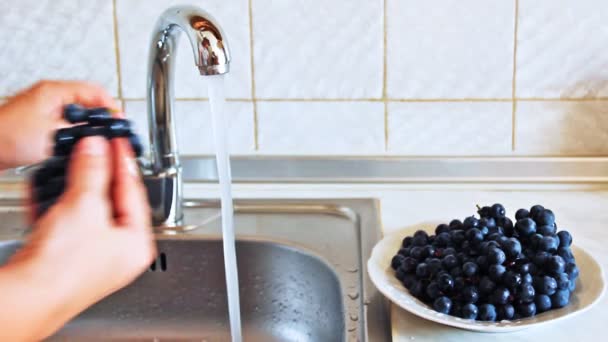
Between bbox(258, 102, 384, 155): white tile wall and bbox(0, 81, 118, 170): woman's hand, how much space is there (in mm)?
379

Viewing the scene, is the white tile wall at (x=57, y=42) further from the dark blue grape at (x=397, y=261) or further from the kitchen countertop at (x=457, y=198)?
the dark blue grape at (x=397, y=261)

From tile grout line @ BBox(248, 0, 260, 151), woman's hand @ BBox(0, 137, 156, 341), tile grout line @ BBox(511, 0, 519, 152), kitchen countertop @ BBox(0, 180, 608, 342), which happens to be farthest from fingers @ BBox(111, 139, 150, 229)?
tile grout line @ BBox(511, 0, 519, 152)

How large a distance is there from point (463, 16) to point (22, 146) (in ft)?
1.97

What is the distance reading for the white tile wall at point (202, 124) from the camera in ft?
3.55

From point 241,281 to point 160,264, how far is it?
0.11 meters

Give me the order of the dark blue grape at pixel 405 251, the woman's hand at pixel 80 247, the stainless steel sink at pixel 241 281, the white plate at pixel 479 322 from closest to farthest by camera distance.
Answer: the woman's hand at pixel 80 247
the white plate at pixel 479 322
the dark blue grape at pixel 405 251
the stainless steel sink at pixel 241 281

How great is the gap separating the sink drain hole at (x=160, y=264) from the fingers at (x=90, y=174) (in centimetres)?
48

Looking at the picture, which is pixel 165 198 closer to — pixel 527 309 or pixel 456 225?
pixel 456 225

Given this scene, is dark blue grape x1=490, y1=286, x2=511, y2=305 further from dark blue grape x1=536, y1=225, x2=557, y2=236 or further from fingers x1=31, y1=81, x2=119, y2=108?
fingers x1=31, y1=81, x2=119, y2=108

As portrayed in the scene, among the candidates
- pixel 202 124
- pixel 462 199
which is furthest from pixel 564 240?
pixel 202 124

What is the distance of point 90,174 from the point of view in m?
0.47

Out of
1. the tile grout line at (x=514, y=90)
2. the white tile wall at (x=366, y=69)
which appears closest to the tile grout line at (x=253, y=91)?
the white tile wall at (x=366, y=69)

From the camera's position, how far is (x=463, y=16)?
1024 mm

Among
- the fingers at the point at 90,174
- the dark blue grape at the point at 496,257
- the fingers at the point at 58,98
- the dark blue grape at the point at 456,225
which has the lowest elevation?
the dark blue grape at the point at 496,257
